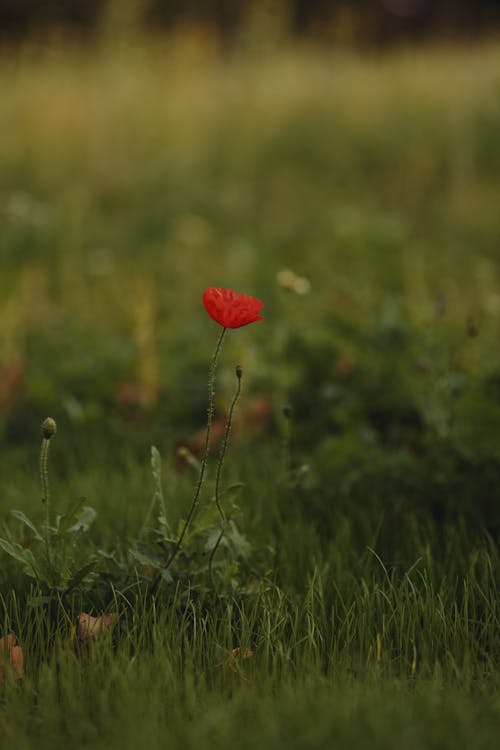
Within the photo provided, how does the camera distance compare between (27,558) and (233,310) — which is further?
(27,558)

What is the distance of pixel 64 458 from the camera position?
259 cm

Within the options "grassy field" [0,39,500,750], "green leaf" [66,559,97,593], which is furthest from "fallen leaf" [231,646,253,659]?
"green leaf" [66,559,97,593]

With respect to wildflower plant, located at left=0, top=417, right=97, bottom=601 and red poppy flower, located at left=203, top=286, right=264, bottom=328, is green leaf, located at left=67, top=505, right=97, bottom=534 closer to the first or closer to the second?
wildflower plant, located at left=0, top=417, right=97, bottom=601

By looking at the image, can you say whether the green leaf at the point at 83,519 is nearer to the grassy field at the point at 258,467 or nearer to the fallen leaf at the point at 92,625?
the grassy field at the point at 258,467

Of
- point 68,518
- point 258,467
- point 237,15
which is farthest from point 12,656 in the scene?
point 237,15

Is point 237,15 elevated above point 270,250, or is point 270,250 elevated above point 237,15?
point 270,250

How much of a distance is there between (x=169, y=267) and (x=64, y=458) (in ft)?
7.73

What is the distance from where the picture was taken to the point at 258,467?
2422mm

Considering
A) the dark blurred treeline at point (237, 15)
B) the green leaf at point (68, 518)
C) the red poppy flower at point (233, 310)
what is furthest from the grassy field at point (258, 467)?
the dark blurred treeline at point (237, 15)

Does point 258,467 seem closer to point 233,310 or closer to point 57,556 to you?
point 57,556

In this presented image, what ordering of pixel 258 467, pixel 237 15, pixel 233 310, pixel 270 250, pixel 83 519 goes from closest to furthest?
pixel 233 310 < pixel 83 519 < pixel 258 467 < pixel 270 250 < pixel 237 15

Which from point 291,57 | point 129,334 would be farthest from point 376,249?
point 291,57

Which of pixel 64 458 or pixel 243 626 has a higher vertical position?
pixel 243 626

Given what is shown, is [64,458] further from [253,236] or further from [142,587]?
[253,236]
